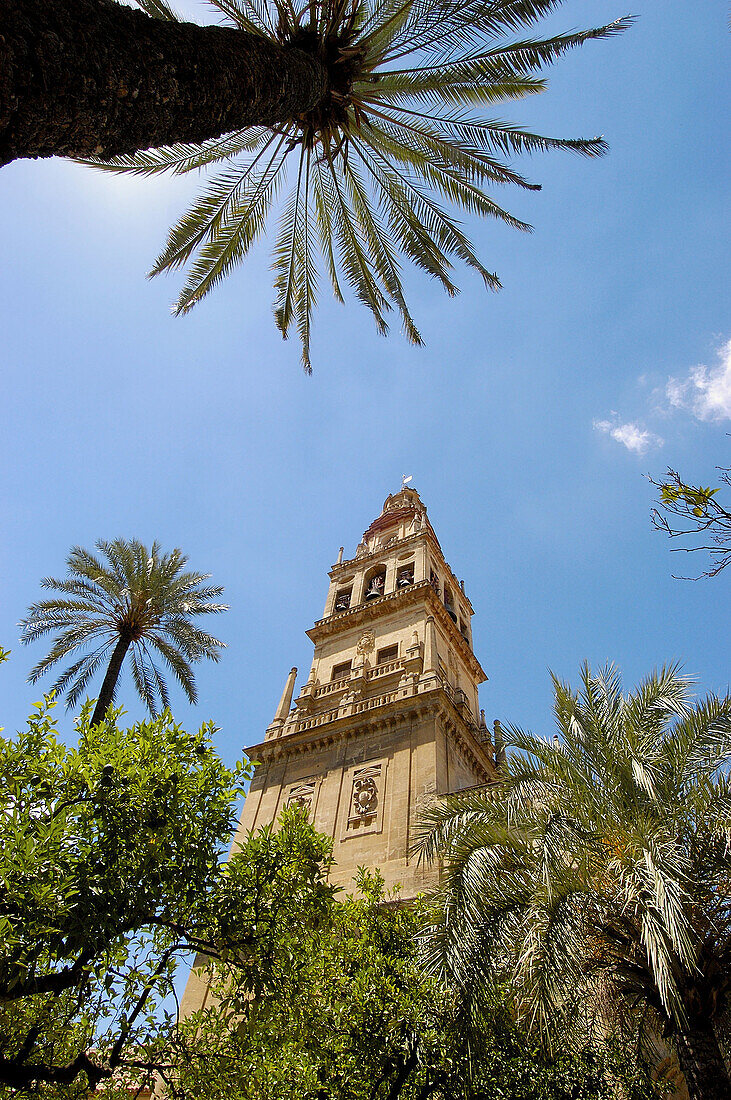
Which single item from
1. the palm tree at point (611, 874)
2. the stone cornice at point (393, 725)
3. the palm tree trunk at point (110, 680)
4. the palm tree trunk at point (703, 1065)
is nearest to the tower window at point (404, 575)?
the stone cornice at point (393, 725)

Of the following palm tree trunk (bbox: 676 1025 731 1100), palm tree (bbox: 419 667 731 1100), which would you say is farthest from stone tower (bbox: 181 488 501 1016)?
palm tree trunk (bbox: 676 1025 731 1100)

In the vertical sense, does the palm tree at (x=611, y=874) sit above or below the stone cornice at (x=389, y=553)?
below

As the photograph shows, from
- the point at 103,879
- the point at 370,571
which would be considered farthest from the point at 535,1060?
the point at 370,571

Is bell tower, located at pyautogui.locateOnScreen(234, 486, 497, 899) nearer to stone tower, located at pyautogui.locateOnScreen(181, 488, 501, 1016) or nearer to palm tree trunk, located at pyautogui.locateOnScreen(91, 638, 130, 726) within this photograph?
stone tower, located at pyautogui.locateOnScreen(181, 488, 501, 1016)

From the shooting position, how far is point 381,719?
2366 cm

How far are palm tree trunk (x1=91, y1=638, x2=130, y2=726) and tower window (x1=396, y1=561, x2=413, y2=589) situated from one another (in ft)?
46.7

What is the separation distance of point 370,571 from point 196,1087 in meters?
25.8

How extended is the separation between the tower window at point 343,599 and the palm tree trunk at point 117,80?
89.1 ft

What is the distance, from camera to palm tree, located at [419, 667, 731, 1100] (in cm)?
776

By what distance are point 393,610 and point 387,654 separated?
7.30 feet

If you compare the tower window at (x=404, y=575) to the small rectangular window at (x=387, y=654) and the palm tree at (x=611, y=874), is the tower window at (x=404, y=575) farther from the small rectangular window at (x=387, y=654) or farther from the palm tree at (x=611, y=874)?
the palm tree at (x=611, y=874)

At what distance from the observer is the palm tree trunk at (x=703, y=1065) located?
24.7 ft

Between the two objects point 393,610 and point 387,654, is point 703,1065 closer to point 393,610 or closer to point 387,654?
point 387,654

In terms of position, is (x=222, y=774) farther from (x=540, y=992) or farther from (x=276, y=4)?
(x=276, y=4)
